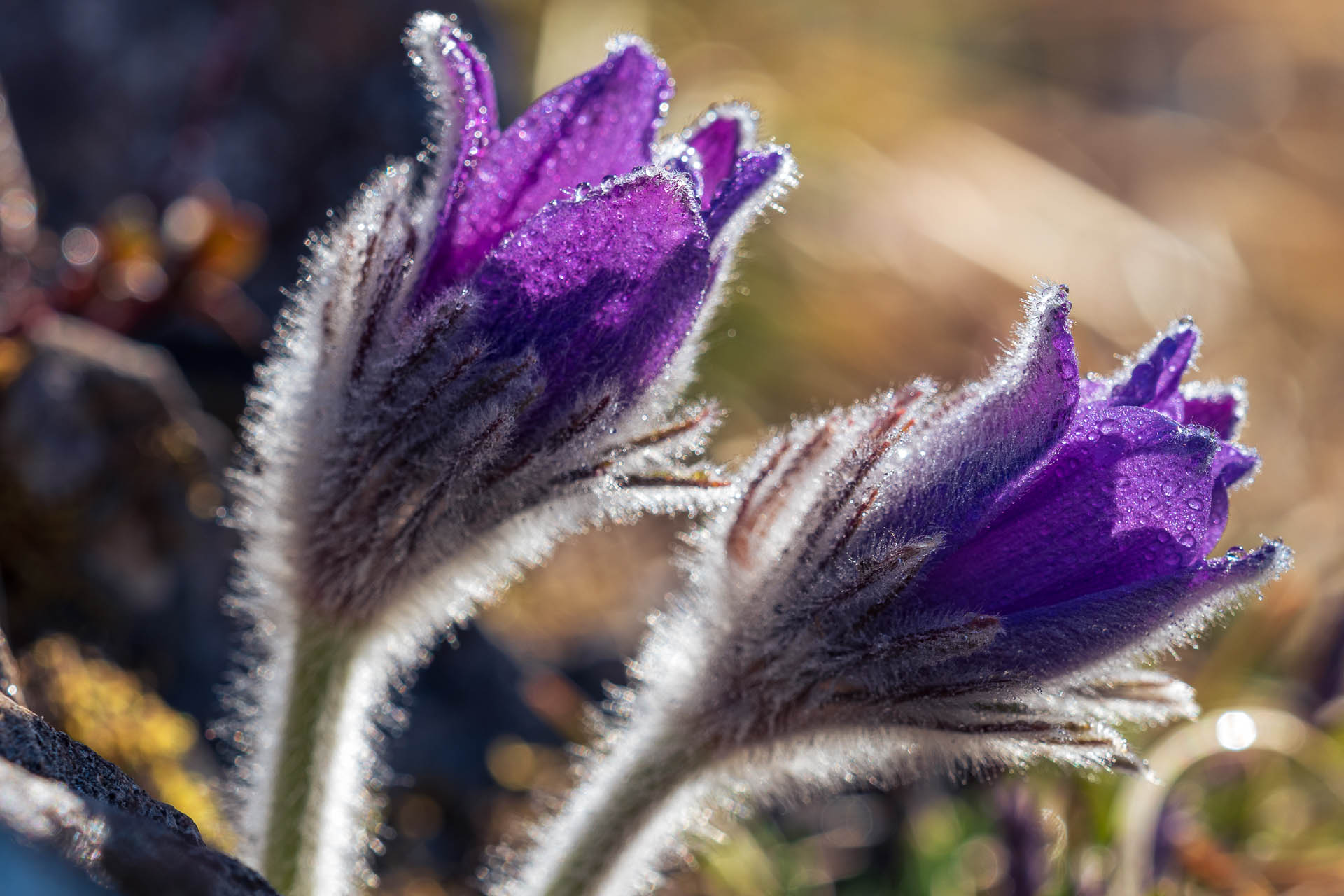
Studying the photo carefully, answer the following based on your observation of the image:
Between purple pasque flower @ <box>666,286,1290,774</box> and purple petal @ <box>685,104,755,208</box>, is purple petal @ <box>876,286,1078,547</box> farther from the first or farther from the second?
purple petal @ <box>685,104,755,208</box>

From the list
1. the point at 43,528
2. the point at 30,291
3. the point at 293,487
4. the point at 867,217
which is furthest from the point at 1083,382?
the point at 867,217

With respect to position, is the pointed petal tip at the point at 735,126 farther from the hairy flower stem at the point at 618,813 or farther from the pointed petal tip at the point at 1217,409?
the hairy flower stem at the point at 618,813

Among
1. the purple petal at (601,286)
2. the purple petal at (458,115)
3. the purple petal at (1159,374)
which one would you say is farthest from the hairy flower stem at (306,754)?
the purple petal at (1159,374)

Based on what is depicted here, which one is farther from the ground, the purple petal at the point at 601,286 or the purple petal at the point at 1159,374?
the purple petal at the point at 1159,374

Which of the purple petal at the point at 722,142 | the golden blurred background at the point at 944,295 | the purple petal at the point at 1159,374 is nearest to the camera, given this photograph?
the purple petal at the point at 1159,374

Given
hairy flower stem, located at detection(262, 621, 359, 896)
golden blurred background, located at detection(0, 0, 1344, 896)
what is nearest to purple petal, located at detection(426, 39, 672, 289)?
golden blurred background, located at detection(0, 0, 1344, 896)

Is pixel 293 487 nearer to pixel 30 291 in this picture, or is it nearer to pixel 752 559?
pixel 752 559

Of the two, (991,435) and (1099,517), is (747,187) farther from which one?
(1099,517)
